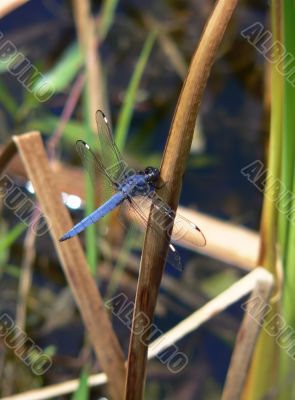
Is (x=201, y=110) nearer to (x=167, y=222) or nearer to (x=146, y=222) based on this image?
(x=146, y=222)

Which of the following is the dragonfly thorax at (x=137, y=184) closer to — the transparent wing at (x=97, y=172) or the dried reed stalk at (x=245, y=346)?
the transparent wing at (x=97, y=172)

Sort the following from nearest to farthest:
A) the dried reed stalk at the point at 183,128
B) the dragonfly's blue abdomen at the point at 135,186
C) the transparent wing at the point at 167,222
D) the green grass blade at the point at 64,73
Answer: the dried reed stalk at the point at 183,128 < the transparent wing at the point at 167,222 < the dragonfly's blue abdomen at the point at 135,186 < the green grass blade at the point at 64,73

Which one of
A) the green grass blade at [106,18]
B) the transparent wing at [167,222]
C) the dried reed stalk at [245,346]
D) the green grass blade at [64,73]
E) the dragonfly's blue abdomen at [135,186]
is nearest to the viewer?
the transparent wing at [167,222]

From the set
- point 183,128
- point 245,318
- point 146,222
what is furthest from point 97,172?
point 183,128

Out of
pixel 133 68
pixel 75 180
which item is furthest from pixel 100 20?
pixel 75 180

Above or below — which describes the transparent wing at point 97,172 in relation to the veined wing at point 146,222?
above

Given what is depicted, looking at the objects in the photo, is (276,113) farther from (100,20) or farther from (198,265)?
(100,20)

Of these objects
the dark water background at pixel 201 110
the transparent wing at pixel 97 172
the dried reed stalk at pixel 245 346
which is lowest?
the dried reed stalk at pixel 245 346

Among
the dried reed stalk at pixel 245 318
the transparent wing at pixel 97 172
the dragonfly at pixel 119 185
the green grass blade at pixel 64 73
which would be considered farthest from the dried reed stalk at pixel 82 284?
the green grass blade at pixel 64 73
